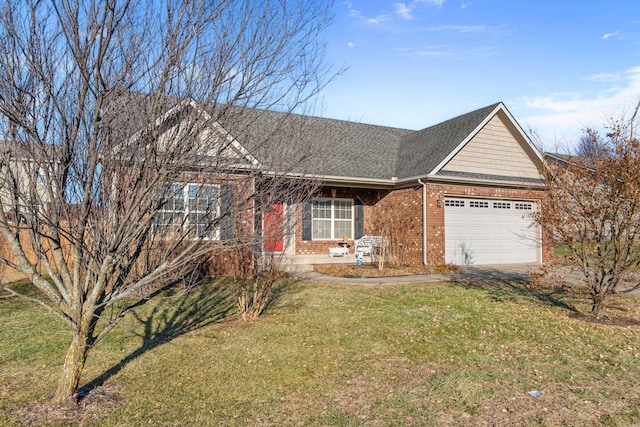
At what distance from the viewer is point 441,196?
47.4ft

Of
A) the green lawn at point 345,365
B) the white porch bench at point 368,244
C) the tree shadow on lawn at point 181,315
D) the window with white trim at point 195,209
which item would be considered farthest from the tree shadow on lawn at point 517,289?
the window with white trim at point 195,209

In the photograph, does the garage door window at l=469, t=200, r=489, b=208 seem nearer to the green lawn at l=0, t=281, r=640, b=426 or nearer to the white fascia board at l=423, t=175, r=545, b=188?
the white fascia board at l=423, t=175, r=545, b=188

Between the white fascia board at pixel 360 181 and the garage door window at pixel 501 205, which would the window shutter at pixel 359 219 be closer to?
the white fascia board at pixel 360 181

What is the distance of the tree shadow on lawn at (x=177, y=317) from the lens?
557cm

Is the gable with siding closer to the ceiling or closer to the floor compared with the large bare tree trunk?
closer to the ceiling

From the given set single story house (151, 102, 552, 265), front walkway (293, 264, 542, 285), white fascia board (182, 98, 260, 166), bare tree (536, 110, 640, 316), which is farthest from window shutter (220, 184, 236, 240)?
single story house (151, 102, 552, 265)

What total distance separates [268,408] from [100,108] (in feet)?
9.95

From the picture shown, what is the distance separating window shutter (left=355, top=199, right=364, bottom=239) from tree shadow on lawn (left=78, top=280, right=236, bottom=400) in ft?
22.1

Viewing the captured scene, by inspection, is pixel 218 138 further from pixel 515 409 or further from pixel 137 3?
pixel 515 409

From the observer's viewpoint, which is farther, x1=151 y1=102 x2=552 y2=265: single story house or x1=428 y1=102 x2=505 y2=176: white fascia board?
x1=151 y1=102 x2=552 y2=265: single story house

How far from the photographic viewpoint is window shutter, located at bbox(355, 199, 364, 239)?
52.8 ft

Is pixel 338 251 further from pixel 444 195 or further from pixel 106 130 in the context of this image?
pixel 106 130

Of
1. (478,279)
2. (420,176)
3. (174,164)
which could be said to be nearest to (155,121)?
(174,164)

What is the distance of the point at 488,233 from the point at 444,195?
8.20 feet
